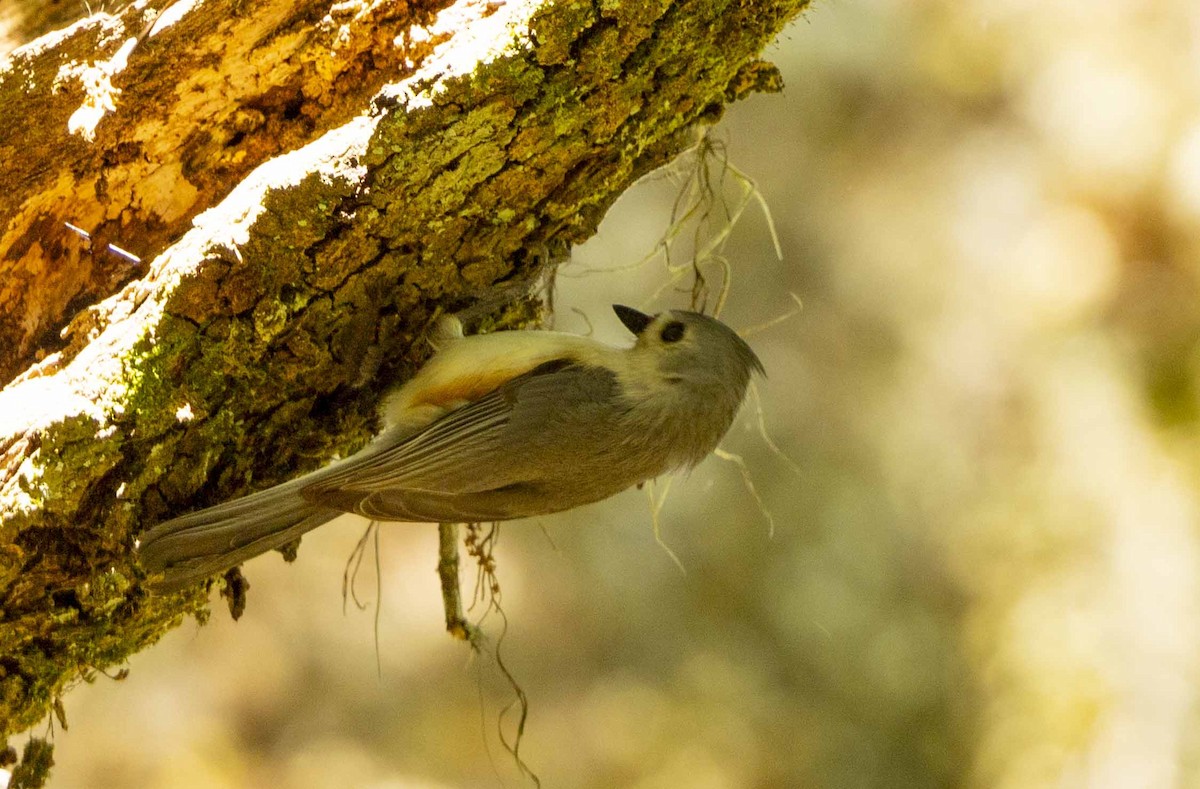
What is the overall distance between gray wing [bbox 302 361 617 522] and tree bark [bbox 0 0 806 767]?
0.20 metres

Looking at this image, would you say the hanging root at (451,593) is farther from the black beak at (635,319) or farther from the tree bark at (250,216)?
the black beak at (635,319)

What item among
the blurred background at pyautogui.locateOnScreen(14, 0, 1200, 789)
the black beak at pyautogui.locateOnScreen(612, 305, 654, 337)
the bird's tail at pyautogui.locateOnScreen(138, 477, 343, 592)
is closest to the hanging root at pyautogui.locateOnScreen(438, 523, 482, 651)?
the bird's tail at pyautogui.locateOnScreen(138, 477, 343, 592)

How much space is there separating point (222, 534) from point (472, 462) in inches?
20.8

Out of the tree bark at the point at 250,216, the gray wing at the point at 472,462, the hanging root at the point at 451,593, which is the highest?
the tree bark at the point at 250,216

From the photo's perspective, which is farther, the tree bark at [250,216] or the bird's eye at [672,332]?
the bird's eye at [672,332]

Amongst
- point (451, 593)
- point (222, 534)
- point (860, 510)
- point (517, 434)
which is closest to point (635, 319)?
point (517, 434)

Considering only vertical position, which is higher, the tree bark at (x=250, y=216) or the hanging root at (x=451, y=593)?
the tree bark at (x=250, y=216)

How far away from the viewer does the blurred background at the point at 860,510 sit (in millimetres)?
4098

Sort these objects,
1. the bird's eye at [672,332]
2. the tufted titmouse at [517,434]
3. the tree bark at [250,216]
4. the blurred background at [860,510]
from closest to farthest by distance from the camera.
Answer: the tree bark at [250,216]
the tufted titmouse at [517,434]
the bird's eye at [672,332]
the blurred background at [860,510]

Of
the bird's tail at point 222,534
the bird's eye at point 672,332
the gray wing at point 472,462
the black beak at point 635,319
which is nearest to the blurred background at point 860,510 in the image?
the black beak at point 635,319

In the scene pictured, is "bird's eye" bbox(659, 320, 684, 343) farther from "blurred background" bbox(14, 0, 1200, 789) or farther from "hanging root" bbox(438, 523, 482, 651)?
"blurred background" bbox(14, 0, 1200, 789)

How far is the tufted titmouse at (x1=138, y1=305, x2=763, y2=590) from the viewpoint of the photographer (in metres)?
2.07

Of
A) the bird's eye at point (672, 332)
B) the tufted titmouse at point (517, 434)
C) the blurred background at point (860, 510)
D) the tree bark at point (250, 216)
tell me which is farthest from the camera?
the blurred background at point (860, 510)

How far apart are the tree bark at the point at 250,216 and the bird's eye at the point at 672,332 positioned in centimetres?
33
